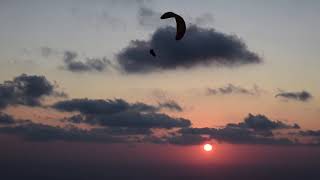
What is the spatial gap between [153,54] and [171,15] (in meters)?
9.42

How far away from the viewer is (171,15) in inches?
2650

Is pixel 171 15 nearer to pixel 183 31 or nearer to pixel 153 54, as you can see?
pixel 183 31

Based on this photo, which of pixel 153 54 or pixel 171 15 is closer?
pixel 153 54

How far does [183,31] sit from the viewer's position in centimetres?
7050

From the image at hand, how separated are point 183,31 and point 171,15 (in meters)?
3.78

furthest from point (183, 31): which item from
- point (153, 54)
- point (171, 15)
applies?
point (153, 54)

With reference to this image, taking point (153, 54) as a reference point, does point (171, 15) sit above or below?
above

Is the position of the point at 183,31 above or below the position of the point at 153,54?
above

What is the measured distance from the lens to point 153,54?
5938 cm

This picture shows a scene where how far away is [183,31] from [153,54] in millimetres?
12056

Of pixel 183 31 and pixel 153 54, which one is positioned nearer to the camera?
pixel 153 54
